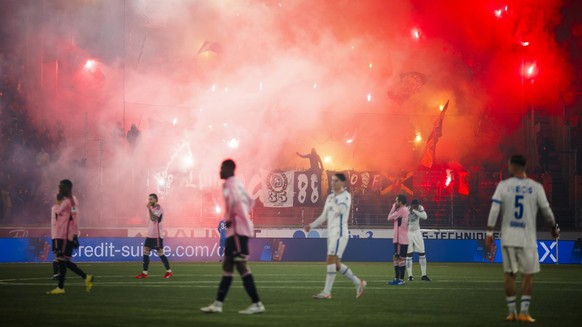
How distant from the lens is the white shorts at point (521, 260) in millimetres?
13250

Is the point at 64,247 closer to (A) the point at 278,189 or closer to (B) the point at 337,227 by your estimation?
(B) the point at 337,227

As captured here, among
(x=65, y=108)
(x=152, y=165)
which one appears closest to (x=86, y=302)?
(x=152, y=165)

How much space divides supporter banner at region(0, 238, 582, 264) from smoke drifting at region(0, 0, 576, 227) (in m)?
4.12

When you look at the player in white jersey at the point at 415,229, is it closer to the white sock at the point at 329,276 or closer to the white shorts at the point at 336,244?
the white shorts at the point at 336,244

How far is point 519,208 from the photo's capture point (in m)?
13.4

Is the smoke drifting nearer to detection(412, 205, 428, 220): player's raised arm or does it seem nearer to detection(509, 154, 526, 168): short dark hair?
detection(412, 205, 428, 220): player's raised arm

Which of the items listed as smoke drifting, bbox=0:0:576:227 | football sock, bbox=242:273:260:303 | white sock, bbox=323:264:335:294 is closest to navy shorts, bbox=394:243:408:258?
white sock, bbox=323:264:335:294

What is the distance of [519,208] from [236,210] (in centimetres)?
476

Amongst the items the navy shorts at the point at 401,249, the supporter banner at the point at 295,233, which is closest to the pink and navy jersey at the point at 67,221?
the navy shorts at the point at 401,249

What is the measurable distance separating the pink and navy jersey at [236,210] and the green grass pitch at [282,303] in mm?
1450

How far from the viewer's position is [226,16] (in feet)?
163

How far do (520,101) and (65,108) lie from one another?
2939 cm

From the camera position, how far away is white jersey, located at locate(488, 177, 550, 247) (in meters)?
13.3

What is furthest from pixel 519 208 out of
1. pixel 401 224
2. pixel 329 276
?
pixel 401 224
